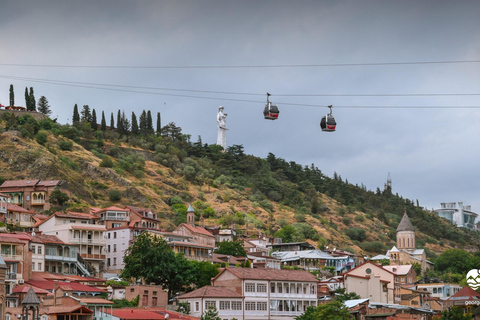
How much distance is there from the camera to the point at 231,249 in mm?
103562

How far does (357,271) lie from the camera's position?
94000 millimetres

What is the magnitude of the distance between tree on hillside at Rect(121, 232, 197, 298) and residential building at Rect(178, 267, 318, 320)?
3.29 m

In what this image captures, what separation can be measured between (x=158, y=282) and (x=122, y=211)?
2693 centimetres

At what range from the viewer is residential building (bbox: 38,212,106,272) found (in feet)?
296

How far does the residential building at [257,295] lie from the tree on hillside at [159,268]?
329cm

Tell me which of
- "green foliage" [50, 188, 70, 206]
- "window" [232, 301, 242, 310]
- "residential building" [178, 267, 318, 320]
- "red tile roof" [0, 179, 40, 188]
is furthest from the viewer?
"red tile roof" [0, 179, 40, 188]

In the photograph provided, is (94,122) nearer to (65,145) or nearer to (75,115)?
(75,115)

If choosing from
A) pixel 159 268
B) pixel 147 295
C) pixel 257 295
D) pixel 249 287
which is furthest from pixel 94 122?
pixel 147 295

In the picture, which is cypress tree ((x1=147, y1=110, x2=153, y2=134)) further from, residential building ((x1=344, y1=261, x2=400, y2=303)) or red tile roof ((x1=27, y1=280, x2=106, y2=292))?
red tile roof ((x1=27, y1=280, x2=106, y2=292))

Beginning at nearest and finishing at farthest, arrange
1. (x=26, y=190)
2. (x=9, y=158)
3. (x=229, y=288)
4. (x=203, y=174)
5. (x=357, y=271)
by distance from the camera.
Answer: (x=229, y=288) → (x=357, y=271) → (x=26, y=190) → (x=9, y=158) → (x=203, y=174)

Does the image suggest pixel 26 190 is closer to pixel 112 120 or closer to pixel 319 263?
pixel 319 263

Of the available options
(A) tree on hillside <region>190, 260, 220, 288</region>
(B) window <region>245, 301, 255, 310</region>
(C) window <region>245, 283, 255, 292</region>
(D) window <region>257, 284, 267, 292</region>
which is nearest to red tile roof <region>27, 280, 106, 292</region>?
(A) tree on hillside <region>190, 260, 220, 288</region>

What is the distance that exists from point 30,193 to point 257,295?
1820 inches

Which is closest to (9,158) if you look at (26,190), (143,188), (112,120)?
(26,190)
